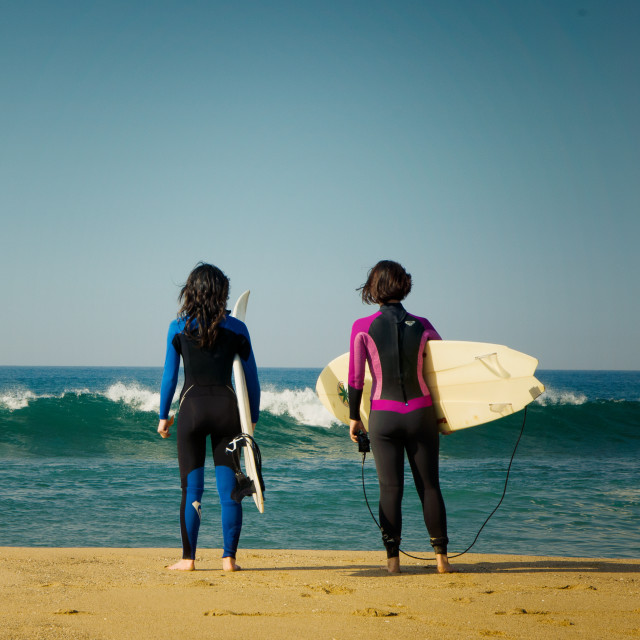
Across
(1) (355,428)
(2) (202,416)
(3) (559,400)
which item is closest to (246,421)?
(2) (202,416)

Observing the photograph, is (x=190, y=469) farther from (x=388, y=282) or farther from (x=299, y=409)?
(x=299, y=409)

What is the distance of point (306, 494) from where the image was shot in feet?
23.4

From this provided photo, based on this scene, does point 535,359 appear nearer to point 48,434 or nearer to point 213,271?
point 213,271

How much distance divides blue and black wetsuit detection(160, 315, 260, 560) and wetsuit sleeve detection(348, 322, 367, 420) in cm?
59

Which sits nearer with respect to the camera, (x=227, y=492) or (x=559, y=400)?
(x=227, y=492)

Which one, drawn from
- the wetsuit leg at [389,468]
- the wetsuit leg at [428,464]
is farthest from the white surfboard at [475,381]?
the wetsuit leg at [389,468]

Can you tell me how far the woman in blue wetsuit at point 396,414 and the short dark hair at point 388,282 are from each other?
1 cm

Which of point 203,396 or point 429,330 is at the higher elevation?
point 429,330

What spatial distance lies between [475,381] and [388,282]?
32.1 inches

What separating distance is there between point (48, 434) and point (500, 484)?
33.1 ft

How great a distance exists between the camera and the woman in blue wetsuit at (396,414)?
3588 millimetres

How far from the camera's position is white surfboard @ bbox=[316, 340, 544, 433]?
12.3 ft

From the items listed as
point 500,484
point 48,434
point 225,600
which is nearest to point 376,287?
point 225,600

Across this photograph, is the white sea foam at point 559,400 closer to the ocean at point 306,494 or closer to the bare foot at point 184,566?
the ocean at point 306,494
